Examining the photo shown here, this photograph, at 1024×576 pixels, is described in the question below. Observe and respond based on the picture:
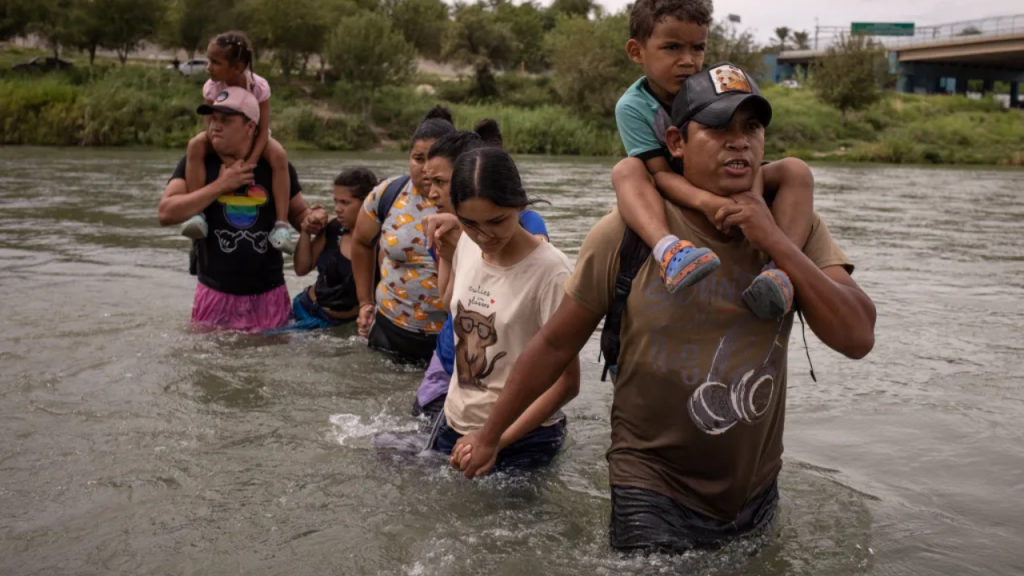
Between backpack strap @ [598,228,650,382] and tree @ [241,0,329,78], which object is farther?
tree @ [241,0,329,78]

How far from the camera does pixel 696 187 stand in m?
3.37

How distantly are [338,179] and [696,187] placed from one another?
15.8ft

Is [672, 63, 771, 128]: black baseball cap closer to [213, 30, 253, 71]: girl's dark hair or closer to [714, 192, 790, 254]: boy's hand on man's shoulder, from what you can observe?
[714, 192, 790, 254]: boy's hand on man's shoulder

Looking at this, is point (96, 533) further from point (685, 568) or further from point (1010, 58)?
point (1010, 58)

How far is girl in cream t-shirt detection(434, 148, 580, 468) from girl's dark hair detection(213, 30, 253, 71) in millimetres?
3598

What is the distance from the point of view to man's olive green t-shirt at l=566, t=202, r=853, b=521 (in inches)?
131

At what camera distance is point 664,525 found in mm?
3459

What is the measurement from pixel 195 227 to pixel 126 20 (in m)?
56.3

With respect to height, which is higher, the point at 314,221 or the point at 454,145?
the point at 454,145

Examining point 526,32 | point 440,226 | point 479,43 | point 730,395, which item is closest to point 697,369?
point 730,395

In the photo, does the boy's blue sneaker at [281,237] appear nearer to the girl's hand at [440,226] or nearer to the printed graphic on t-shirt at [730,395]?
the girl's hand at [440,226]

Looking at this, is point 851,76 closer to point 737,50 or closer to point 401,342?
point 737,50

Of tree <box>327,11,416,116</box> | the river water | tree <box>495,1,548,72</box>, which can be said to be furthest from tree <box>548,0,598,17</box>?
the river water

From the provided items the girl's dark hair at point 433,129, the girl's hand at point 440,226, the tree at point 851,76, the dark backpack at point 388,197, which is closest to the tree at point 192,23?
the tree at point 851,76
